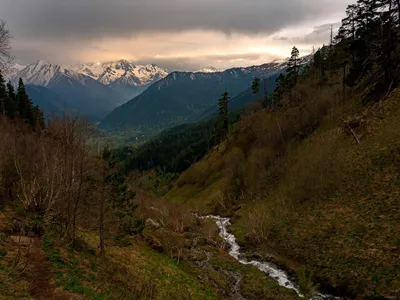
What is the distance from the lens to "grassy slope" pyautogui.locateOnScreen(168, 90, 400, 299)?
3041 centimetres

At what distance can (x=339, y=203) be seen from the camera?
137 ft

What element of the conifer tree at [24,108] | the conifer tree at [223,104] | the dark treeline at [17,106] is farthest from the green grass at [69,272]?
the conifer tree at [223,104]

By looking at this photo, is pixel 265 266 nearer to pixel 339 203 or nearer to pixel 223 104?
pixel 339 203

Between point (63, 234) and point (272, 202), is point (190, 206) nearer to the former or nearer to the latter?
point (272, 202)

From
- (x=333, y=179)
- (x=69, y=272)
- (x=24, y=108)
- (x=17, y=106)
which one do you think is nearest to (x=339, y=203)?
(x=333, y=179)

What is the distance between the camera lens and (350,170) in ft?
150

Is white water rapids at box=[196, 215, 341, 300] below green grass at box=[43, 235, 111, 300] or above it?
below

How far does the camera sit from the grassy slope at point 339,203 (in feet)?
99.8

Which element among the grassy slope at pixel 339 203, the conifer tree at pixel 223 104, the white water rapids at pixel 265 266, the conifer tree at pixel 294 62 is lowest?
the white water rapids at pixel 265 266

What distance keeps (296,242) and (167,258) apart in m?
17.0

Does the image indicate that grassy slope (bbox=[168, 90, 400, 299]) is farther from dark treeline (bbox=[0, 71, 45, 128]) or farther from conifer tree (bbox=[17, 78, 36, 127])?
conifer tree (bbox=[17, 78, 36, 127])

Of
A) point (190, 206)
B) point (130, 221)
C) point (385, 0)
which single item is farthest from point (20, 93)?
point (385, 0)

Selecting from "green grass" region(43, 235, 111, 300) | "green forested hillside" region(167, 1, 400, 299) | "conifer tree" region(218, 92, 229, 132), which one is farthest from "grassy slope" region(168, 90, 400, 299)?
"conifer tree" region(218, 92, 229, 132)

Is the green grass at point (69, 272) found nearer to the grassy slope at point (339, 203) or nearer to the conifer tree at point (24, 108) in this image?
the grassy slope at point (339, 203)
